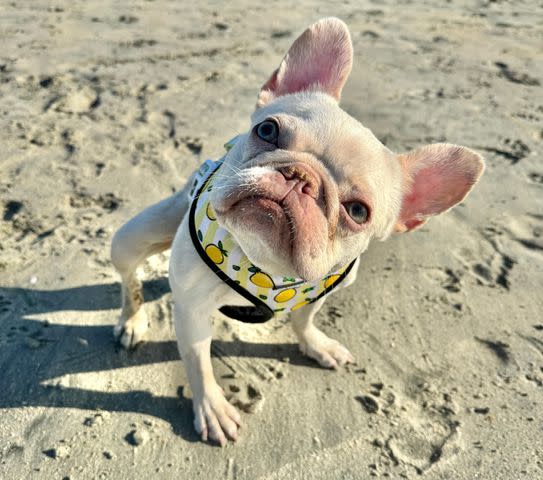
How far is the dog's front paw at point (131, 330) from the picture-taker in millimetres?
3234

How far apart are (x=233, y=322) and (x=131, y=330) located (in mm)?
643

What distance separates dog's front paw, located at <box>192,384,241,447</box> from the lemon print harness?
61 centimetres

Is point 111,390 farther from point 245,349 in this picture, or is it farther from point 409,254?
point 409,254

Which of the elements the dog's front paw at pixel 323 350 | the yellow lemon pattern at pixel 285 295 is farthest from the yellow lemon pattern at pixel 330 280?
the dog's front paw at pixel 323 350

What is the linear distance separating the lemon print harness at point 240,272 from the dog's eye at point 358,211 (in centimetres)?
36

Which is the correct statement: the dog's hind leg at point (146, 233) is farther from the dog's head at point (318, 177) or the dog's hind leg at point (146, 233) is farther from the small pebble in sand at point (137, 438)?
the small pebble in sand at point (137, 438)

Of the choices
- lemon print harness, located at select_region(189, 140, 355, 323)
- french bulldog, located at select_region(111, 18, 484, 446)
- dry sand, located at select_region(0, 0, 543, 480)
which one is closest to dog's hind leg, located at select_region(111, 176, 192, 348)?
french bulldog, located at select_region(111, 18, 484, 446)

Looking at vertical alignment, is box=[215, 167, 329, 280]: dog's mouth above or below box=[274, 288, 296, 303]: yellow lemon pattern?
above

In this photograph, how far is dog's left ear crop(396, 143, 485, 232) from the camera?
7.84 ft

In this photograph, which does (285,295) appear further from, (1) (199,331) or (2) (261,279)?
(1) (199,331)

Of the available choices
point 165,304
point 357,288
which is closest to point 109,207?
point 165,304

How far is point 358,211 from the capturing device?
2.17 m

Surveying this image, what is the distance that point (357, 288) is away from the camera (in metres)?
3.80

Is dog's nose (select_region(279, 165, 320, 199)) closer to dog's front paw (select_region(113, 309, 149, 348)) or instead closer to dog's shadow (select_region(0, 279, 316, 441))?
dog's shadow (select_region(0, 279, 316, 441))
